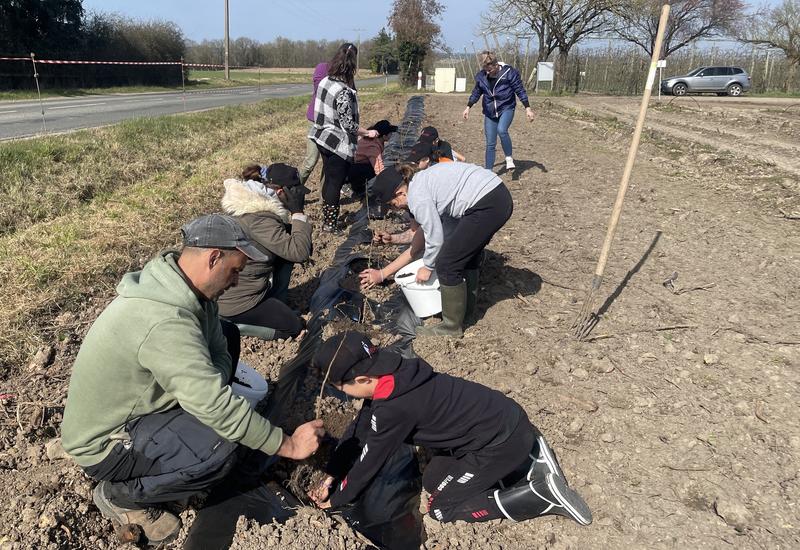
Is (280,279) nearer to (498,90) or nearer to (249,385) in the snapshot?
(249,385)

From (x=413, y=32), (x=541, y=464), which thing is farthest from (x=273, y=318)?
(x=413, y=32)

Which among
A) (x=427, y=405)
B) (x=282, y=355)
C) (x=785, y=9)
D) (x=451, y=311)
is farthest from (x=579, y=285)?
(x=785, y=9)

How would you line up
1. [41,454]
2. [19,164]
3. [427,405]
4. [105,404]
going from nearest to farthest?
[105,404] < [427,405] < [41,454] < [19,164]

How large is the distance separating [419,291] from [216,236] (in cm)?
192

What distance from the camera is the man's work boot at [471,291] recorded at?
141 inches

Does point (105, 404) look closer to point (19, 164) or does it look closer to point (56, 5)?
point (19, 164)

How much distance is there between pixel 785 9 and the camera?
2580 centimetres

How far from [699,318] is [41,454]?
3.97 m

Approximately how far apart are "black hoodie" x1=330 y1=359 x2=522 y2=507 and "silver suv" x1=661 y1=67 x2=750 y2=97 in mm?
26488

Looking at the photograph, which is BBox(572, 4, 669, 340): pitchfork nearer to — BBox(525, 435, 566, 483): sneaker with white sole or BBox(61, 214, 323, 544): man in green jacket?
BBox(525, 435, 566, 483): sneaker with white sole

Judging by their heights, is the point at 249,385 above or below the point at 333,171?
below

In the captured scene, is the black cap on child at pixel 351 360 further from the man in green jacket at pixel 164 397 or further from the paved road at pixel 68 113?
the paved road at pixel 68 113

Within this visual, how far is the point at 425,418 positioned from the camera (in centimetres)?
203

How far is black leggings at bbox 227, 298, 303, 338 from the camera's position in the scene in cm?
338
